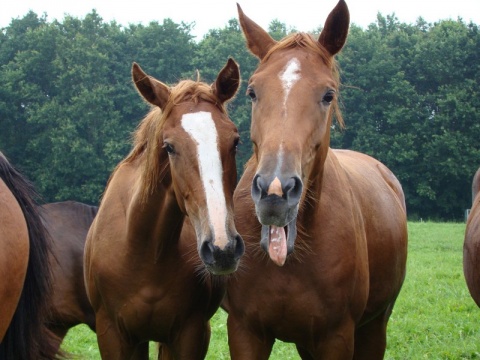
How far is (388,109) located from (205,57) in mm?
10784

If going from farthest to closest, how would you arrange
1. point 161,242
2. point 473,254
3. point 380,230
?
point 473,254, point 380,230, point 161,242

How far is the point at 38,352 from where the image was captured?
314cm

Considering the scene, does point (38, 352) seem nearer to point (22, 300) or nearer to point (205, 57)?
point (22, 300)

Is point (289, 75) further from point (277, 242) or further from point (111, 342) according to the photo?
point (111, 342)

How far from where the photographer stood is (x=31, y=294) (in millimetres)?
3148

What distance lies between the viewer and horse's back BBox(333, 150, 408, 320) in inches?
173

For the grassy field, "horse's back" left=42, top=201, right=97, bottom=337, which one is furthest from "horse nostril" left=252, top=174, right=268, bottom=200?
"horse's back" left=42, top=201, right=97, bottom=337

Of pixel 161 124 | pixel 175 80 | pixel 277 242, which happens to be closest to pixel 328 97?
pixel 277 242

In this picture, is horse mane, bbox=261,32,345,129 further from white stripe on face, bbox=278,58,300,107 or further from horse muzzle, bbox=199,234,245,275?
horse muzzle, bbox=199,234,245,275

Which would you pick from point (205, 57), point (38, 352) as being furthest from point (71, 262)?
point (205, 57)

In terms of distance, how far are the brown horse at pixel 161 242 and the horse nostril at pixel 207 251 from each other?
13.7 inches

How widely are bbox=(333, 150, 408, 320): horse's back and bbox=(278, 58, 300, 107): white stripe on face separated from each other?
44.8 inches

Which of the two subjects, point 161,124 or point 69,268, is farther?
point 69,268

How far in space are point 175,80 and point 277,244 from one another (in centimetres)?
2802
